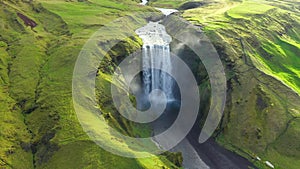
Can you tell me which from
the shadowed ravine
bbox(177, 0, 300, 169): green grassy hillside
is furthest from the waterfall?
bbox(177, 0, 300, 169): green grassy hillside

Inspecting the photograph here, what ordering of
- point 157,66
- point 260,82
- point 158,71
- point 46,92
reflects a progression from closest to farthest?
point 46,92 → point 260,82 → point 158,71 → point 157,66

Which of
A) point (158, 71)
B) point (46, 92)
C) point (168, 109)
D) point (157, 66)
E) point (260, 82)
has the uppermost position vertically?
point (46, 92)

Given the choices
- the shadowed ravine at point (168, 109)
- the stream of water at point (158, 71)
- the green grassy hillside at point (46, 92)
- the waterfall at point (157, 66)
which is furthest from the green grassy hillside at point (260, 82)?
the green grassy hillside at point (46, 92)

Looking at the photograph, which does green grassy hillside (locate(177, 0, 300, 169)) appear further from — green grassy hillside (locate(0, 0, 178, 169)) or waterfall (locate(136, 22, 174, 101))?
green grassy hillside (locate(0, 0, 178, 169))

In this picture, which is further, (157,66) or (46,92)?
(157,66)

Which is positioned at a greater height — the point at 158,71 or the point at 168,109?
the point at 158,71

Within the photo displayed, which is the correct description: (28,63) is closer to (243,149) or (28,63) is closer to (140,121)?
(140,121)

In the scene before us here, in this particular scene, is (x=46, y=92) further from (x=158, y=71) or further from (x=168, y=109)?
(x=158, y=71)

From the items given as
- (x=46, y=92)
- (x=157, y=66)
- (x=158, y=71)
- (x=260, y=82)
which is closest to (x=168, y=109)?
(x=158, y=71)
